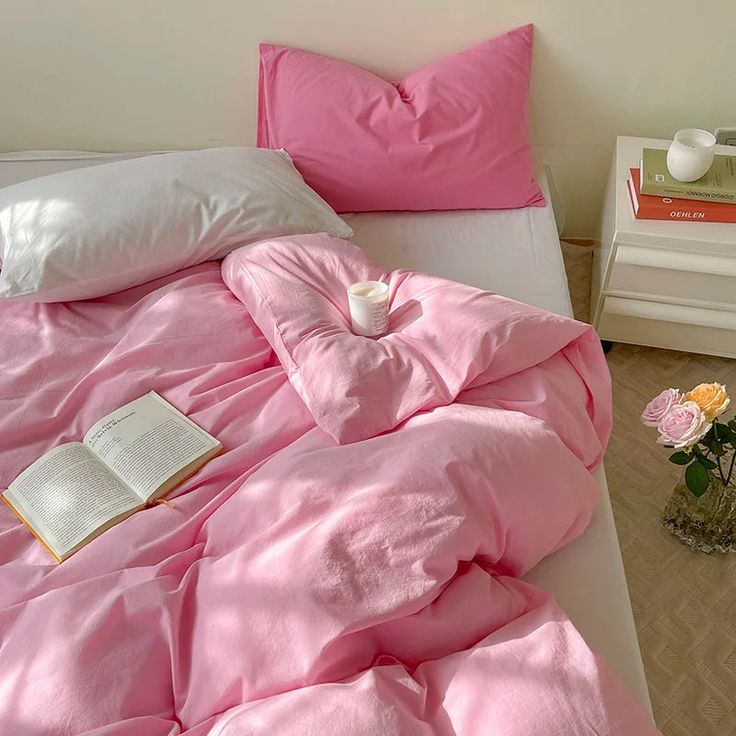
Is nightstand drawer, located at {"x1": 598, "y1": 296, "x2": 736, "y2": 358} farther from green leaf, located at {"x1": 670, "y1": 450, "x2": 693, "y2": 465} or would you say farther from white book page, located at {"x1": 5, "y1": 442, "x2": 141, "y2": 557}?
white book page, located at {"x1": 5, "y1": 442, "x2": 141, "y2": 557}

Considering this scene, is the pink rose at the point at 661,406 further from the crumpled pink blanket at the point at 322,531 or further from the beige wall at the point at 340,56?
the beige wall at the point at 340,56

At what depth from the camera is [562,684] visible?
2.88 feet

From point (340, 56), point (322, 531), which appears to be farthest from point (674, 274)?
point (322, 531)

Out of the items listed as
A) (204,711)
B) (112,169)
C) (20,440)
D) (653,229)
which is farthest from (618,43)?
(204,711)

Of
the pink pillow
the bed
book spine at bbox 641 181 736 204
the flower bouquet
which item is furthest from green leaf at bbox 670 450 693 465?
the pink pillow

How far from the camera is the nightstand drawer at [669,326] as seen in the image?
1834 millimetres

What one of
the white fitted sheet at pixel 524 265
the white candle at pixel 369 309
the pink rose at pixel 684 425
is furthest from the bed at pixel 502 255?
the white candle at pixel 369 309

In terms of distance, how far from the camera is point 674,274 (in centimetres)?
176

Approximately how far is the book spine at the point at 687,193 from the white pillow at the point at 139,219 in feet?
2.18

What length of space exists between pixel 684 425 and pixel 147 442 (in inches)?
33.9

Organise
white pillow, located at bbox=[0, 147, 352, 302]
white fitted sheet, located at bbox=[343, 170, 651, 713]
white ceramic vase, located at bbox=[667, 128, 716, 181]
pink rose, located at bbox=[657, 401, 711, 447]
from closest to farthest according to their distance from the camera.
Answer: white fitted sheet, located at bbox=[343, 170, 651, 713] → pink rose, located at bbox=[657, 401, 711, 447] → white pillow, located at bbox=[0, 147, 352, 302] → white ceramic vase, located at bbox=[667, 128, 716, 181]

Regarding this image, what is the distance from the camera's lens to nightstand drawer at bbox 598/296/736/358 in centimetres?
183

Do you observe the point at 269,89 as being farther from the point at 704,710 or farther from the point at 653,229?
the point at 704,710

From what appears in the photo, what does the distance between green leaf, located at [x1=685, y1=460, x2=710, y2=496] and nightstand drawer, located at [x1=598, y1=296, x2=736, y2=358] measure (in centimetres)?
52
